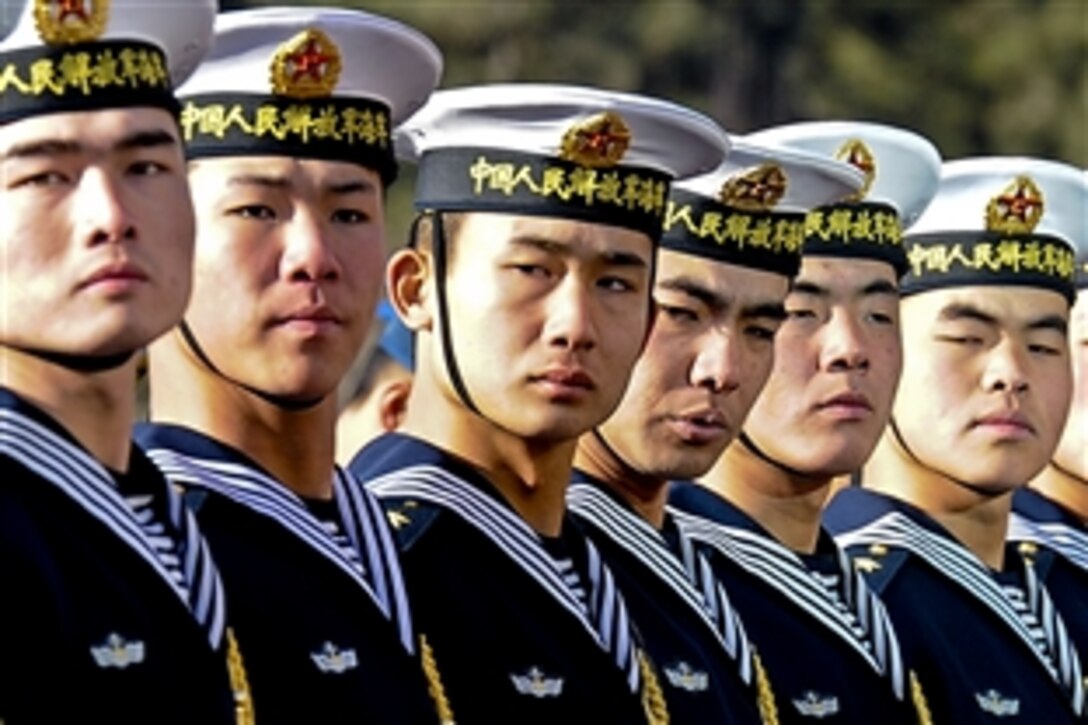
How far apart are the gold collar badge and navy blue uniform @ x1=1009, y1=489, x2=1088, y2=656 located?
10.4ft

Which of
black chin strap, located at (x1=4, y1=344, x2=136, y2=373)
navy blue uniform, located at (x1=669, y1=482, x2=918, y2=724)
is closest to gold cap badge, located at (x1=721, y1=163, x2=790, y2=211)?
navy blue uniform, located at (x1=669, y1=482, x2=918, y2=724)

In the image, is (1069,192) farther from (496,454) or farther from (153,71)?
(153,71)

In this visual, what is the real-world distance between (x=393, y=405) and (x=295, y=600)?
3.23 metres

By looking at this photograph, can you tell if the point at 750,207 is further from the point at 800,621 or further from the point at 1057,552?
the point at 1057,552

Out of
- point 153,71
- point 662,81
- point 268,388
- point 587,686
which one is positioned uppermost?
point 662,81

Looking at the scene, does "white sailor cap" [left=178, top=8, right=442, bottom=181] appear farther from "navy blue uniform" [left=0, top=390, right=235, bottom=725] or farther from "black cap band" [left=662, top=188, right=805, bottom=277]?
"black cap band" [left=662, top=188, right=805, bottom=277]

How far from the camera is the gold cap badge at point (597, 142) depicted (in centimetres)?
731

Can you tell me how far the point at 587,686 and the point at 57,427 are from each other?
1490 millimetres

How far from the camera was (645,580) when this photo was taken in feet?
25.6

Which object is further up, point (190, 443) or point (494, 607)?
point (190, 443)

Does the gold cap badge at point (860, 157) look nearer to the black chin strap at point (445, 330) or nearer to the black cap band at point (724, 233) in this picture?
the black cap band at point (724, 233)

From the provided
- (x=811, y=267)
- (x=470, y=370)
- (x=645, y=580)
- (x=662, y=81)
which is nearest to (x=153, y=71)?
(x=470, y=370)

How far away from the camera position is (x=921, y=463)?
354 inches

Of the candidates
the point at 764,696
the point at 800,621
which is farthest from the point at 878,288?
the point at 764,696
